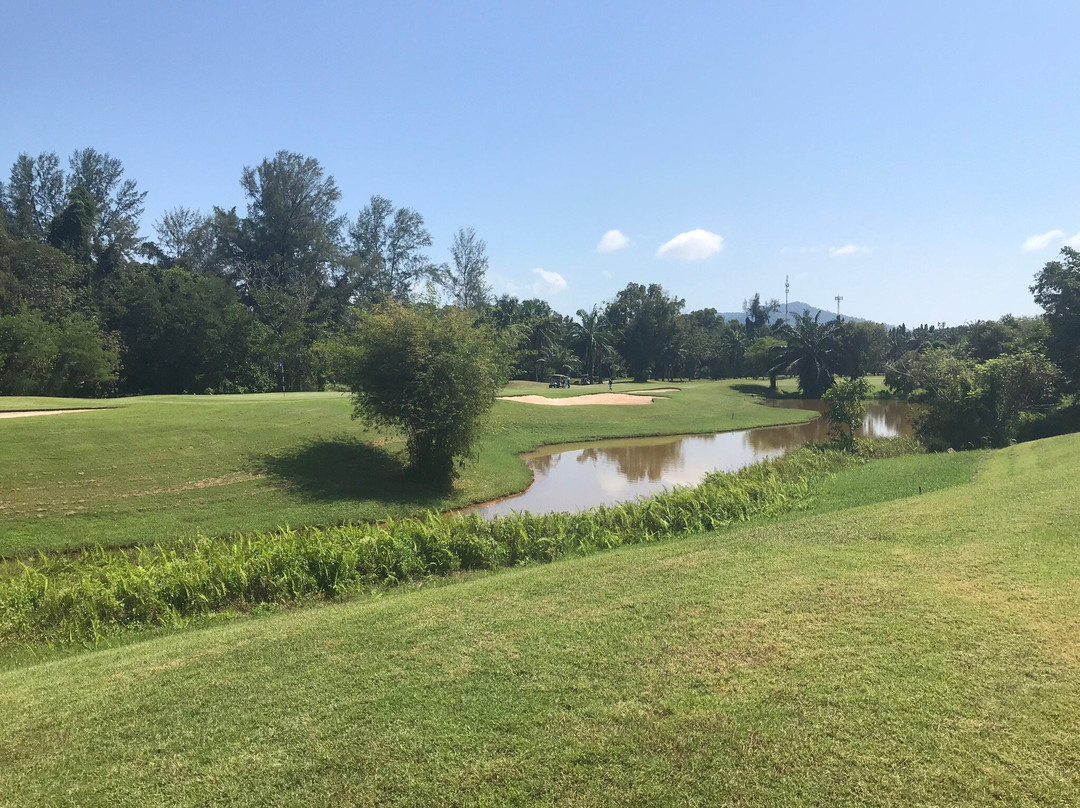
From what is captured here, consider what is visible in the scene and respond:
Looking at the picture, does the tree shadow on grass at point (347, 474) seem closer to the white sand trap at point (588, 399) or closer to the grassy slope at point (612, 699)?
the grassy slope at point (612, 699)

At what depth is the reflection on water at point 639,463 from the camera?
1836 cm

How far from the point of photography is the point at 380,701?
466 cm

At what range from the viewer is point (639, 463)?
24156mm

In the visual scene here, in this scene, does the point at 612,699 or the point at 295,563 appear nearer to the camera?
the point at 612,699

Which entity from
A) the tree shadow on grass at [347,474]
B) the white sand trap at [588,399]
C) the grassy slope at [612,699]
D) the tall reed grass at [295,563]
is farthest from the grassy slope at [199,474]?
the white sand trap at [588,399]

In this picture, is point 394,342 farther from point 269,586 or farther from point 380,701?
point 380,701

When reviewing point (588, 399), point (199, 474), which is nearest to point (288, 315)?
point (588, 399)

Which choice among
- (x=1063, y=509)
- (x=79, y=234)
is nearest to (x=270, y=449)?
(x=1063, y=509)

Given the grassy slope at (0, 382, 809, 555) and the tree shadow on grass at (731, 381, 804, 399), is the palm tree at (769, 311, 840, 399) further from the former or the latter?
the grassy slope at (0, 382, 809, 555)

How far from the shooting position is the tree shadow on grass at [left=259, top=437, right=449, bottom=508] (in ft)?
54.6

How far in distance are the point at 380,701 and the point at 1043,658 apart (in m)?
4.82

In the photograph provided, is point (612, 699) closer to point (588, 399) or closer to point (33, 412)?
point (33, 412)

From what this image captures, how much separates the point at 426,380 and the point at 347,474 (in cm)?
353

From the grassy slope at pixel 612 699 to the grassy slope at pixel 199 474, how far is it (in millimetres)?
7273
